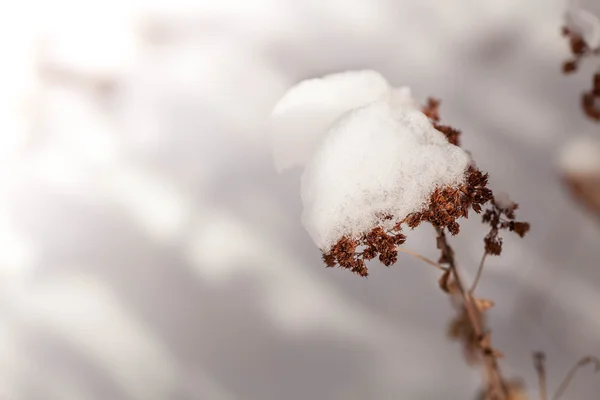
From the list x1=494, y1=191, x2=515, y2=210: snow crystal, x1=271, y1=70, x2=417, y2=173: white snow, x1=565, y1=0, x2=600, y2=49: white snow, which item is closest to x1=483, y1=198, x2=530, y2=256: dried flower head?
x1=494, y1=191, x2=515, y2=210: snow crystal

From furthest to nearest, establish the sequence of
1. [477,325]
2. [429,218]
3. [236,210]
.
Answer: [236,210] → [477,325] → [429,218]

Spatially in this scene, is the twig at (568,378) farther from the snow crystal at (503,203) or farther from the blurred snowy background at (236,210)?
the snow crystal at (503,203)

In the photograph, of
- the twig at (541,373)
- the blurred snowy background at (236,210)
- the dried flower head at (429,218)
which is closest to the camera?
the dried flower head at (429,218)

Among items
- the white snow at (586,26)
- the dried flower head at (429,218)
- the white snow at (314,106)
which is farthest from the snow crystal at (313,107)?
the white snow at (586,26)

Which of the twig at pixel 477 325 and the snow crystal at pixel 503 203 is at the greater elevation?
the snow crystal at pixel 503 203

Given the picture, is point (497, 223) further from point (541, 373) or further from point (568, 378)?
point (568, 378)

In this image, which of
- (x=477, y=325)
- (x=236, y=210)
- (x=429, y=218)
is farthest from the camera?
(x=236, y=210)

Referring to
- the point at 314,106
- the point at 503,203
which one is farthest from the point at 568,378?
the point at 314,106
